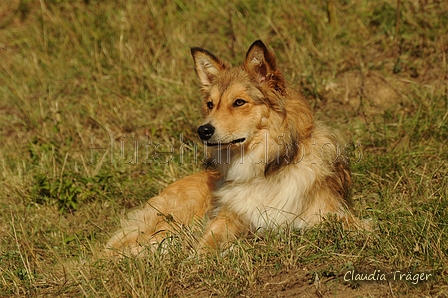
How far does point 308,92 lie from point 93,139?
261cm

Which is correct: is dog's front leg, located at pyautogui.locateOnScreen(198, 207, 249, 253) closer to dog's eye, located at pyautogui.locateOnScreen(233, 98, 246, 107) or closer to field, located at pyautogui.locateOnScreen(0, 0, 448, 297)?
field, located at pyautogui.locateOnScreen(0, 0, 448, 297)

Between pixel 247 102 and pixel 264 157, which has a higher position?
pixel 247 102

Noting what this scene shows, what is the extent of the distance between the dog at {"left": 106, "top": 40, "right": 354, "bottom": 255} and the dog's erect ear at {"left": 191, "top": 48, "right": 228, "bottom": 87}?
0.37 feet

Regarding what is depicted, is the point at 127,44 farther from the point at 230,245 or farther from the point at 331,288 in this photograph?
the point at 331,288

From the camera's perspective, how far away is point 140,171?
6559 mm

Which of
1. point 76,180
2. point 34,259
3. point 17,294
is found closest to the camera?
point 17,294

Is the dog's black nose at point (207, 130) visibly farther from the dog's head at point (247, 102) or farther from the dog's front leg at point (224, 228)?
the dog's front leg at point (224, 228)

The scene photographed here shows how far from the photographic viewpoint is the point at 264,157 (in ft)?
16.1

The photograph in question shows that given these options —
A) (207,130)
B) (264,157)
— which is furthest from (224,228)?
(207,130)

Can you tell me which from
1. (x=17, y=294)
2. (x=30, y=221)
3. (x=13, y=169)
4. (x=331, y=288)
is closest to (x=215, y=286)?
(x=331, y=288)

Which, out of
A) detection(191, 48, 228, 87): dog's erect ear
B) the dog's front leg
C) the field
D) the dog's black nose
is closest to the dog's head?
the dog's black nose

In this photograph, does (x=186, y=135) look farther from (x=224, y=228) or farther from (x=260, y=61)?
(x=260, y=61)

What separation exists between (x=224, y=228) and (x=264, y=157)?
0.67 meters

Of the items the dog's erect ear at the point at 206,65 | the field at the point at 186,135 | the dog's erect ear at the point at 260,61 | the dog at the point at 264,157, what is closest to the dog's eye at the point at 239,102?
the dog at the point at 264,157
